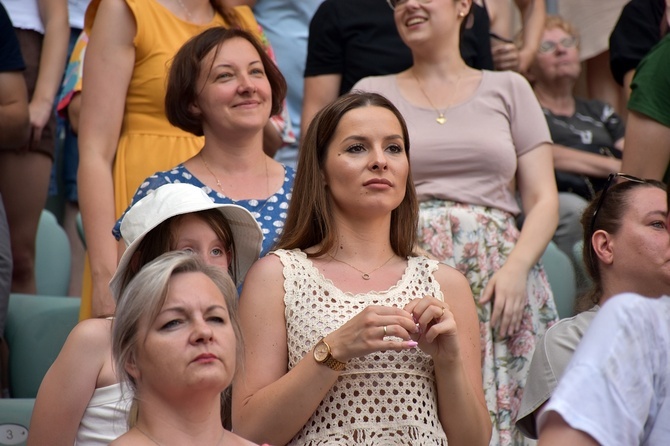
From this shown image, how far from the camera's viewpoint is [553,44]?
18.3ft

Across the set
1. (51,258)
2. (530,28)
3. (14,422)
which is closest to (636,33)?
(530,28)

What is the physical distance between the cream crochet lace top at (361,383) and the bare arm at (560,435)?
0.98m

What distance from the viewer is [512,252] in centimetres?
358

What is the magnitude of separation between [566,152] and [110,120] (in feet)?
8.22

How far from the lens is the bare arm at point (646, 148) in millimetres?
3404

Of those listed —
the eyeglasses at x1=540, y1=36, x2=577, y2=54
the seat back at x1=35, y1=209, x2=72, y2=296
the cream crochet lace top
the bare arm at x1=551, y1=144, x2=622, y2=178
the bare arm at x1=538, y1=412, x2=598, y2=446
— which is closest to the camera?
the bare arm at x1=538, y1=412, x2=598, y2=446

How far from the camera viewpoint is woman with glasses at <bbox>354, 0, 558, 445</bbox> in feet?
11.5

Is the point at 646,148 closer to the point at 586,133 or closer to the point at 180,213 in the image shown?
the point at 180,213

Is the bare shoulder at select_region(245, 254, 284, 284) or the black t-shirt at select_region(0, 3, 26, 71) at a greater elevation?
the black t-shirt at select_region(0, 3, 26, 71)

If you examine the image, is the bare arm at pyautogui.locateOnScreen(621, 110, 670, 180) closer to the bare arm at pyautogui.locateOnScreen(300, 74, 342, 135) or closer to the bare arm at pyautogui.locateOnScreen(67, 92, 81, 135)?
the bare arm at pyautogui.locateOnScreen(300, 74, 342, 135)

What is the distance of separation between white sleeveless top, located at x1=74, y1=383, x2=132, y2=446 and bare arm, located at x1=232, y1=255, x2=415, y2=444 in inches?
11.5

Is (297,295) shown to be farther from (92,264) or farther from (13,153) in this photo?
(13,153)

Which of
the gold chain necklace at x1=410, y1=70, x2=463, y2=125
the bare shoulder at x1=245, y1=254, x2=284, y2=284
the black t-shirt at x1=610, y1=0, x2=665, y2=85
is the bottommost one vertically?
the bare shoulder at x1=245, y1=254, x2=284, y2=284

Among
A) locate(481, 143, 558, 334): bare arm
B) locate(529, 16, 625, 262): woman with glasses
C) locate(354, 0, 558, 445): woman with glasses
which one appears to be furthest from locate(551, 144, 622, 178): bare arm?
locate(481, 143, 558, 334): bare arm
